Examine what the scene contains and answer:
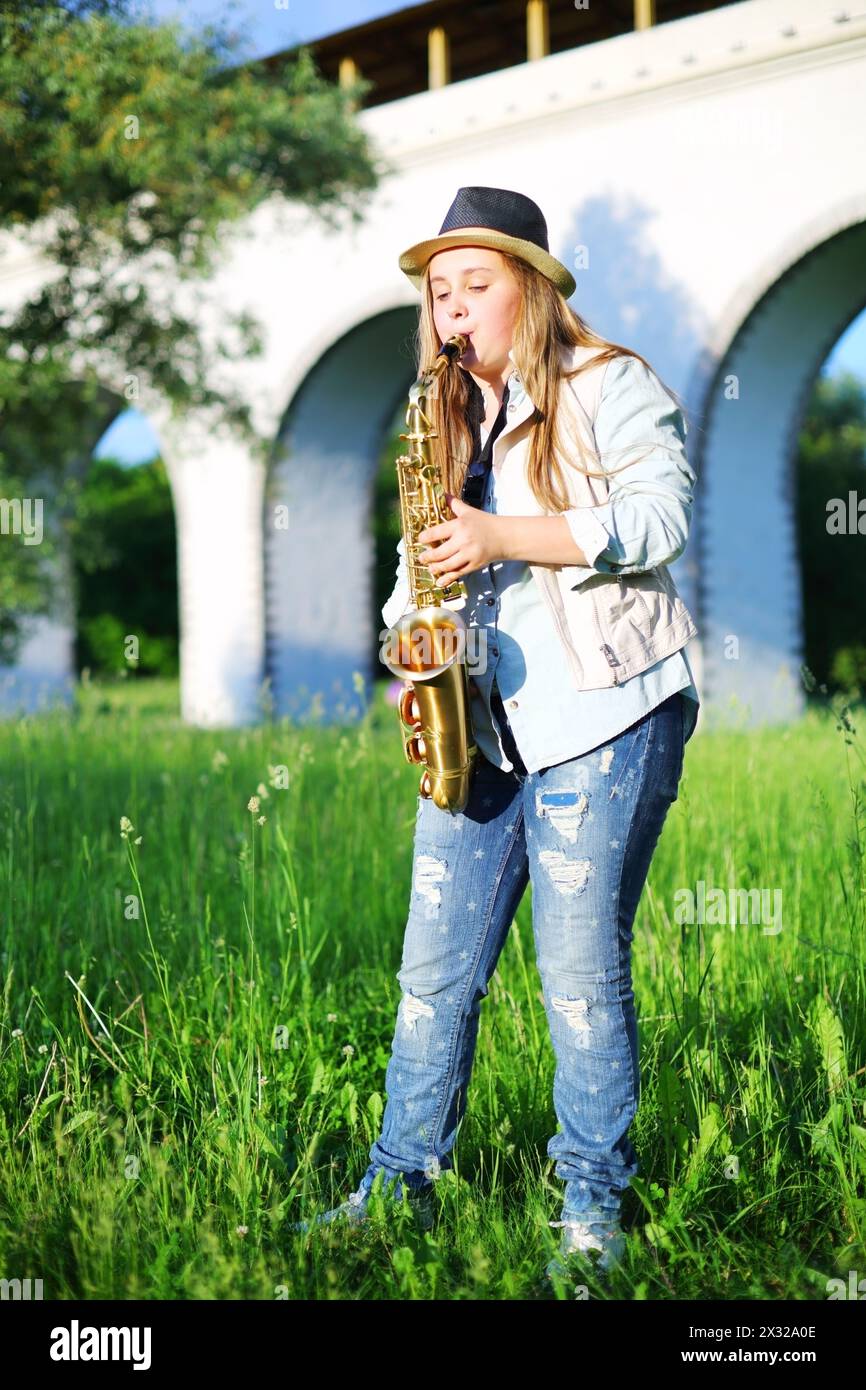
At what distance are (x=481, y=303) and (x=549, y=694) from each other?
27.6 inches

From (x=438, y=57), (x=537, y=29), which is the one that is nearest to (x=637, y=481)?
(x=537, y=29)

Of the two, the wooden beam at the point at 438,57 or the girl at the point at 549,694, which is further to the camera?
the wooden beam at the point at 438,57

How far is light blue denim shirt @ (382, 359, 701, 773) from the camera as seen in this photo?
6.59ft

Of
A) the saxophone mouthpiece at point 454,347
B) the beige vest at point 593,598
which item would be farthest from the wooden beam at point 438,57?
the beige vest at point 593,598

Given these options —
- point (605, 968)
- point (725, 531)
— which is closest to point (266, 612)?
point (725, 531)

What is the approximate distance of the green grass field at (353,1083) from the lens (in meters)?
2.14

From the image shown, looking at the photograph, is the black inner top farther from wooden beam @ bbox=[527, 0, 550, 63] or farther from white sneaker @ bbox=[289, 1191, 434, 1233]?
wooden beam @ bbox=[527, 0, 550, 63]

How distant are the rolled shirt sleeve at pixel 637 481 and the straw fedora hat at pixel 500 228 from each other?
0.76 feet

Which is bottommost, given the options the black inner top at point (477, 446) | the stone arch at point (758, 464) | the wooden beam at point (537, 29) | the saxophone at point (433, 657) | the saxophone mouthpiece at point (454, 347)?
the saxophone at point (433, 657)

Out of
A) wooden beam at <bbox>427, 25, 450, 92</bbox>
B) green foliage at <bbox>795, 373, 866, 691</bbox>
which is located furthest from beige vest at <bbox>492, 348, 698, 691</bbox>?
green foliage at <bbox>795, 373, 866, 691</bbox>

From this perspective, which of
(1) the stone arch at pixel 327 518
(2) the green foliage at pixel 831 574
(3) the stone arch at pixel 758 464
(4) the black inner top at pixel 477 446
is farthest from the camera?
(2) the green foliage at pixel 831 574

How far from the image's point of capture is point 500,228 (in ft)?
7.23

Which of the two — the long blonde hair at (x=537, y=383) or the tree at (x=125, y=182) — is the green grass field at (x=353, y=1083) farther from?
the tree at (x=125, y=182)
